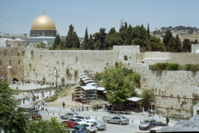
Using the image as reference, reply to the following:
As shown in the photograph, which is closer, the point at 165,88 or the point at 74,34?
the point at 165,88

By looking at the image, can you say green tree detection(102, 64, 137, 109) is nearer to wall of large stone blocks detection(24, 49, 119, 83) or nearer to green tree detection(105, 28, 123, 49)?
wall of large stone blocks detection(24, 49, 119, 83)

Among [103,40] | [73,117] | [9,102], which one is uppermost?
[103,40]

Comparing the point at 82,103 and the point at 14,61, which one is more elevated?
the point at 14,61

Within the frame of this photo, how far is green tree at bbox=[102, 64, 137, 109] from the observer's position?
27802 mm

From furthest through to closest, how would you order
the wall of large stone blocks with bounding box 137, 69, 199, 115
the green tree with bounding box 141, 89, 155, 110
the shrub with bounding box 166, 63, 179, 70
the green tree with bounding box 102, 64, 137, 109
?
the shrub with bounding box 166, 63, 179, 70 → the green tree with bounding box 141, 89, 155, 110 → the wall of large stone blocks with bounding box 137, 69, 199, 115 → the green tree with bounding box 102, 64, 137, 109

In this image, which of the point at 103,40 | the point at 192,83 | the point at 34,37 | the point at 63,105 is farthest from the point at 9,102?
the point at 34,37

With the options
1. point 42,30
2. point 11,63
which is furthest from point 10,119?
point 42,30

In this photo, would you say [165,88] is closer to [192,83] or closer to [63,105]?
[192,83]

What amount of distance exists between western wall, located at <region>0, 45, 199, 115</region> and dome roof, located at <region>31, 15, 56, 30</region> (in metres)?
30.9

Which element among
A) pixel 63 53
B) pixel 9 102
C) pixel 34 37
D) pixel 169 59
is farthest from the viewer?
pixel 34 37

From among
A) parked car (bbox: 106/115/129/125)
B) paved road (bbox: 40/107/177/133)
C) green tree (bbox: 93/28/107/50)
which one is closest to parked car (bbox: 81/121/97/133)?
paved road (bbox: 40/107/177/133)

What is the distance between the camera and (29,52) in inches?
1708

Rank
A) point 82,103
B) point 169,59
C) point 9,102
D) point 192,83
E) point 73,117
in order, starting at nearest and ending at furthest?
1. point 9,102
2. point 73,117
3. point 192,83
4. point 82,103
5. point 169,59

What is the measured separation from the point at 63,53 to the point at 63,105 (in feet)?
42.8
